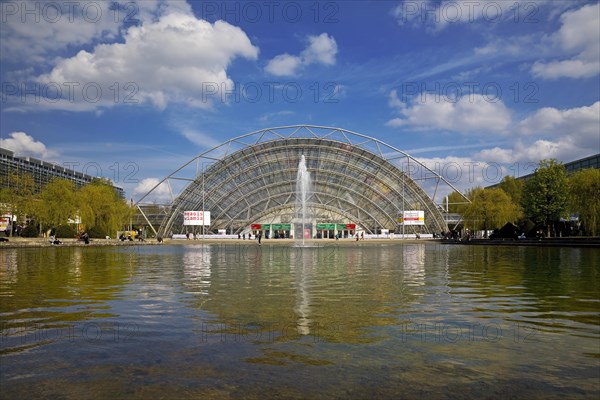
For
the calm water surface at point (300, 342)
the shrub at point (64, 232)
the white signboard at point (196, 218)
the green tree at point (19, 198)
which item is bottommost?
the calm water surface at point (300, 342)

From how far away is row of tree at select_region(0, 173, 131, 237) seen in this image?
72.9m

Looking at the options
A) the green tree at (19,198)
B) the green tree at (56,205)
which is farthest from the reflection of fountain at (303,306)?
the green tree at (19,198)

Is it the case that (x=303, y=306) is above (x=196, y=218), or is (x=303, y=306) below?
below

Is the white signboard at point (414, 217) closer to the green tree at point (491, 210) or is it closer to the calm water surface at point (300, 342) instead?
the green tree at point (491, 210)

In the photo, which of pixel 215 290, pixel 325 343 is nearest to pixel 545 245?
pixel 215 290

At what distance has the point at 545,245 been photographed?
195 ft

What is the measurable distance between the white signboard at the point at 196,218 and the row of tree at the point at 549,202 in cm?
5331

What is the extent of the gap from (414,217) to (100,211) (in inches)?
2489

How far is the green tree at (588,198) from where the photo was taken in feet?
199

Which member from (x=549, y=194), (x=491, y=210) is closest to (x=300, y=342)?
(x=549, y=194)

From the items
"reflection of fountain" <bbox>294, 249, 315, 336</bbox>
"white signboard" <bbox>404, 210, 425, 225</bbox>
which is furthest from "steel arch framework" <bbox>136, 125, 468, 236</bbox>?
"reflection of fountain" <bbox>294, 249, 315, 336</bbox>

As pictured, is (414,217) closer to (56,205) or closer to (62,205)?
(62,205)

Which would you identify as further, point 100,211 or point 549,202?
point 100,211

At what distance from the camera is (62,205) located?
7519cm
